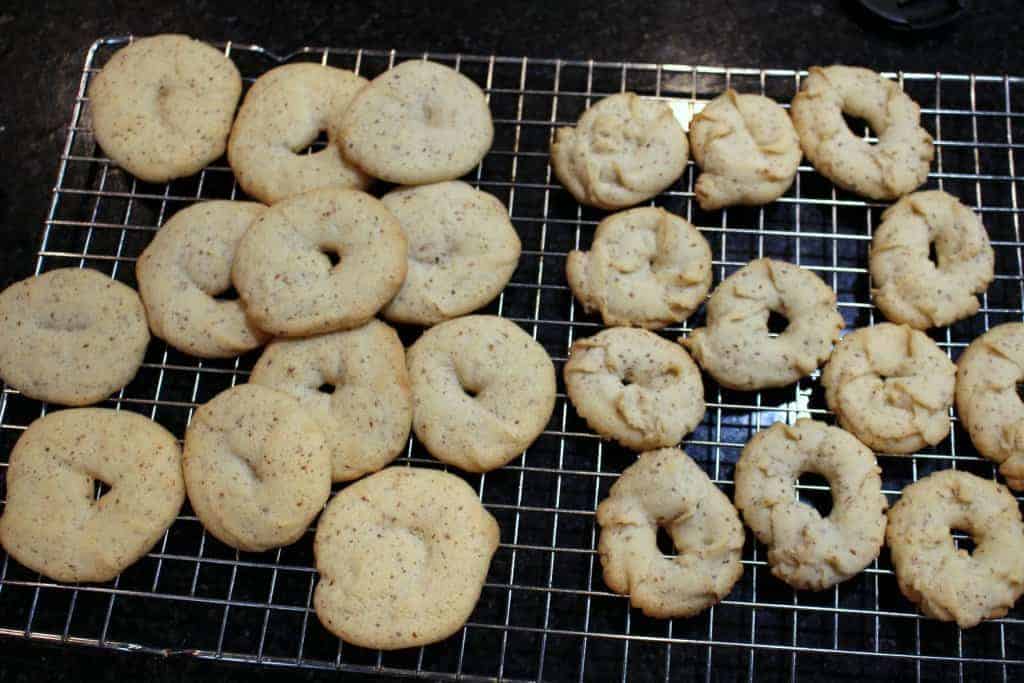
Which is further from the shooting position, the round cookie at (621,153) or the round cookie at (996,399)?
the round cookie at (621,153)

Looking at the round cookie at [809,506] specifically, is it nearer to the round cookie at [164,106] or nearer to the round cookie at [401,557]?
the round cookie at [401,557]

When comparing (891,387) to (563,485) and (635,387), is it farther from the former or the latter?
(563,485)

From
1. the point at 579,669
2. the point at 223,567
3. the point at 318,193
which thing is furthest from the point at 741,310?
the point at 223,567

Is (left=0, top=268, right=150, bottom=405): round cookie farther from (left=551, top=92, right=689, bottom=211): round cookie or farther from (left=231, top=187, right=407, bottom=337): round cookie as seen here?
(left=551, top=92, right=689, bottom=211): round cookie

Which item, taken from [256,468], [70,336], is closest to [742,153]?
[256,468]

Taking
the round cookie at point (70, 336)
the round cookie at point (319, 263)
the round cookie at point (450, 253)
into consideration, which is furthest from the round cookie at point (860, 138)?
the round cookie at point (70, 336)

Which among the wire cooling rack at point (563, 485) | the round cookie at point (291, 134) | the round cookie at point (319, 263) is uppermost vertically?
the round cookie at point (291, 134)
